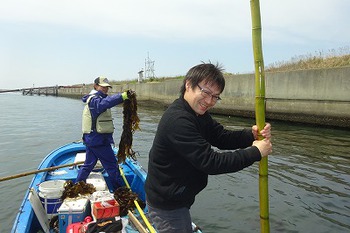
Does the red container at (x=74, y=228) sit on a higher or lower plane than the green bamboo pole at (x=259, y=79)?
lower

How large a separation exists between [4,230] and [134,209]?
10.7ft

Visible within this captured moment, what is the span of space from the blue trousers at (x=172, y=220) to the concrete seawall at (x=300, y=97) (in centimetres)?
1628

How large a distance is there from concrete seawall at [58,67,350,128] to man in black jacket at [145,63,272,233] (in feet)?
53.1

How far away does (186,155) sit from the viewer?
2287 millimetres

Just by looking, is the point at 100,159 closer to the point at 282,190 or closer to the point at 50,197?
the point at 50,197

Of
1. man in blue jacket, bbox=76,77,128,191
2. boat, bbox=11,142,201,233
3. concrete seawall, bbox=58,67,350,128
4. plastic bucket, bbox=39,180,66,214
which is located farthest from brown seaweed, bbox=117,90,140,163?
concrete seawall, bbox=58,67,350,128

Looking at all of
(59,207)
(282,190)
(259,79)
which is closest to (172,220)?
(259,79)

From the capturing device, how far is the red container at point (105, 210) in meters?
4.56

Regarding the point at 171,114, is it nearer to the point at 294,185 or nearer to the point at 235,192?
the point at 235,192

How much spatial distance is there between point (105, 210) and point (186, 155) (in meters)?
2.83

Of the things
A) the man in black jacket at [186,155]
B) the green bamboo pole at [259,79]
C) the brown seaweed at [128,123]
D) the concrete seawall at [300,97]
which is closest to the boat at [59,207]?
the brown seaweed at [128,123]

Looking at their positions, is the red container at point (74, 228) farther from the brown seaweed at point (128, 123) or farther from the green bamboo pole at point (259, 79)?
the green bamboo pole at point (259, 79)

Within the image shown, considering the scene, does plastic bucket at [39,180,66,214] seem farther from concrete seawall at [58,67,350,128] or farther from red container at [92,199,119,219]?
concrete seawall at [58,67,350,128]

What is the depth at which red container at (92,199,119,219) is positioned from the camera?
4563mm
